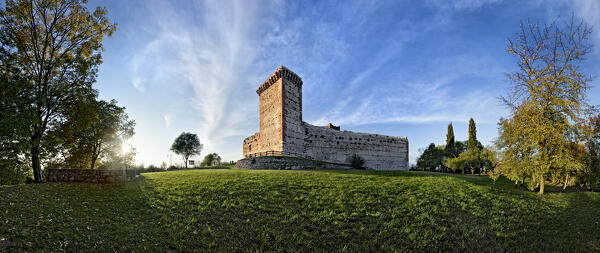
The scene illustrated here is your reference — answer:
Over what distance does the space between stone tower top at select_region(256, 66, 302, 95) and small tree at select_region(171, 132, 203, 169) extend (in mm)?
32141

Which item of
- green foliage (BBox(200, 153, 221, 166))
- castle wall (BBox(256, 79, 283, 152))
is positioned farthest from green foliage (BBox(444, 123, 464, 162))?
green foliage (BBox(200, 153, 221, 166))

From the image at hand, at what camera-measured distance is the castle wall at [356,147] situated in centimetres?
2848

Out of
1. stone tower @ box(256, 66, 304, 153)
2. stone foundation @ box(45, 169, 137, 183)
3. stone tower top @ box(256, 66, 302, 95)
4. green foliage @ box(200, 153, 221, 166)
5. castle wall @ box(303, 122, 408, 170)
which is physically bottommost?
green foliage @ box(200, 153, 221, 166)

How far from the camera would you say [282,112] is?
2556 centimetres

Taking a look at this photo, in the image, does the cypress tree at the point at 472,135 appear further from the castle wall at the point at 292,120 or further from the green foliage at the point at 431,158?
the castle wall at the point at 292,120

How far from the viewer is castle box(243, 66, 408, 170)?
1024 inches

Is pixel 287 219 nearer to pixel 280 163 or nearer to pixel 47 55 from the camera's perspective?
pixel 280 163

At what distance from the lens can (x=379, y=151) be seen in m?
33.5

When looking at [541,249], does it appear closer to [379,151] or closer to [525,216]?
[525,216]

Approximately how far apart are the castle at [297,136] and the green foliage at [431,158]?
721 inches

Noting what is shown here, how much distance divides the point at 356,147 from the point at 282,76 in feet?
46.8

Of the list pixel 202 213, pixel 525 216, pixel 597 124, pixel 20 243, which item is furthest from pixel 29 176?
pixel 597 124

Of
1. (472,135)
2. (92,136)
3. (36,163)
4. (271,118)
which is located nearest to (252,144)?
(271,118)

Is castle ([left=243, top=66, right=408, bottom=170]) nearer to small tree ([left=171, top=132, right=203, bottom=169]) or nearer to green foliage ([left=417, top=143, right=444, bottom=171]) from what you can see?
green foliage ([left=417, top=143, right=444, bottom=171])
